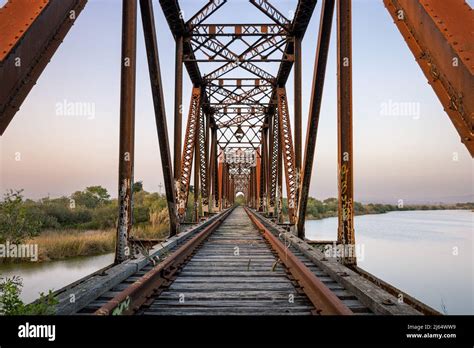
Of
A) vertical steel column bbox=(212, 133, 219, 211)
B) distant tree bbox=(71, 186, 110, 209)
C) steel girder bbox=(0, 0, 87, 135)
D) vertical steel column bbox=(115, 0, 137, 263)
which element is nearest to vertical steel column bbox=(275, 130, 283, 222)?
vertical steel column bbox=(212, 133, 219, 211)

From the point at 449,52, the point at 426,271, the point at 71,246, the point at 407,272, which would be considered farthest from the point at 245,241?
the point at 426,271

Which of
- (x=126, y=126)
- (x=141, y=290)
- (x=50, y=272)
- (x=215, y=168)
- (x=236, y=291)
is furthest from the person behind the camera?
(x=215, y=168)

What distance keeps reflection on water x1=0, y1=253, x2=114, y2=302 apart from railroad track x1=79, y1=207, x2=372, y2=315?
7041 mm

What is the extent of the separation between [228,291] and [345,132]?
3097mm

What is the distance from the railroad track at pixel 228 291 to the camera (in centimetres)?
277

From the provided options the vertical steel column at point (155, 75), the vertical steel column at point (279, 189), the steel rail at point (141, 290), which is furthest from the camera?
the vertical steel column at point (279, 189)

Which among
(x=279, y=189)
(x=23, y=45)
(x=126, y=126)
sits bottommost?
(x=279, y=189)

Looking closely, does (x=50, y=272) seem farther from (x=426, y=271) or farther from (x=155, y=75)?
(x=426, y=271)

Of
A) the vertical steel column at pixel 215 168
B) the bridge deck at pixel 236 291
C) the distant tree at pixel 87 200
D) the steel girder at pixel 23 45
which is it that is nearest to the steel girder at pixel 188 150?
the bridge deck at pixel 236 291

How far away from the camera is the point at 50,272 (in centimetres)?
1122

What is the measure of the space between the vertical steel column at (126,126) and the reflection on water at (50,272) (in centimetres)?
643

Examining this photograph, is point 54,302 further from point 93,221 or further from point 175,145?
point 93,221

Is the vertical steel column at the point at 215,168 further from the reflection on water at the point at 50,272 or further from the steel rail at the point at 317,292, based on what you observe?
the steel rail at the point at 317,292
